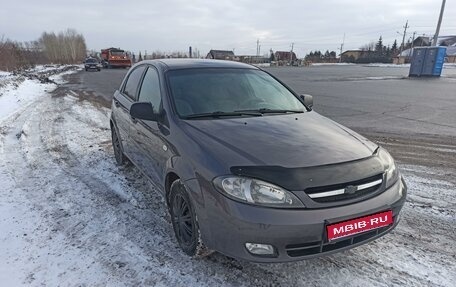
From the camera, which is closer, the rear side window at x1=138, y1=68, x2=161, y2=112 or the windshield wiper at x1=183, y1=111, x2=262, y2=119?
the windshield wiper at x1=183, y1=111, x2=262, y2=119

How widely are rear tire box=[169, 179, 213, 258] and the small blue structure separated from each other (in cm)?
3099

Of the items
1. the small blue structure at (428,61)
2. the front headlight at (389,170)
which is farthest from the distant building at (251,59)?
the front headlight at (389,170)

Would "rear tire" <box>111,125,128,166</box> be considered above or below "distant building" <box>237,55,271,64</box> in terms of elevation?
above

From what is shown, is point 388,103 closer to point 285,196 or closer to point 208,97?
point 208,97

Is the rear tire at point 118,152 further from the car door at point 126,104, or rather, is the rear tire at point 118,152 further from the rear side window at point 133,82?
the rear side window at point 133,82

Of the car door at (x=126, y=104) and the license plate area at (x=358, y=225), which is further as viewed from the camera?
the car door at (x=126, y=104)

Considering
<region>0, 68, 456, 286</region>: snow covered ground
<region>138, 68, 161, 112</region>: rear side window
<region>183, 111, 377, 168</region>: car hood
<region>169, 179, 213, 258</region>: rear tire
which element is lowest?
<region>0, 68, 456, 286</region>: snow covered ground

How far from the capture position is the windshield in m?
3.40

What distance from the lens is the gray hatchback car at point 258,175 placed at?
2.28m

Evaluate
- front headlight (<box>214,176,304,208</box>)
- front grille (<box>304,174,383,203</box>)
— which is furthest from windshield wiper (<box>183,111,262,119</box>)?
front grille (<box>304,174,383,203</box>)

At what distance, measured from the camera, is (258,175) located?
234 centimetres

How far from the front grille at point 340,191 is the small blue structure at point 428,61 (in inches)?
1203

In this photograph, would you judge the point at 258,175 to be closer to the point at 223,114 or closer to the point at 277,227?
the point at 277,227

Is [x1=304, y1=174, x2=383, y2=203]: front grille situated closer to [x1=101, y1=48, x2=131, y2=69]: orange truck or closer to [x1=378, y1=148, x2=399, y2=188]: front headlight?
[x1=378, y1=148, x2=399, y2=188]: front headlight
